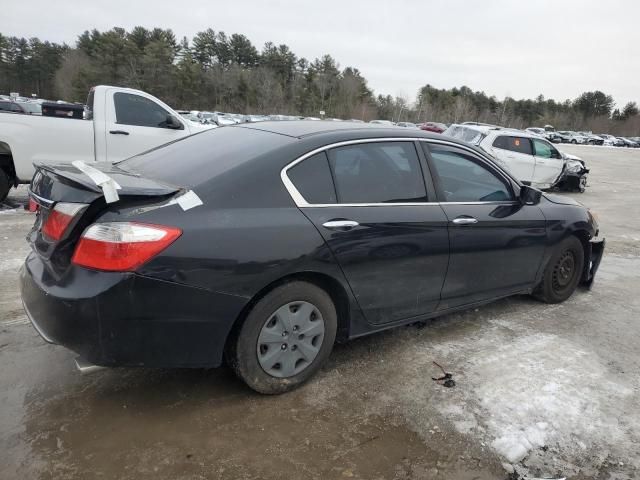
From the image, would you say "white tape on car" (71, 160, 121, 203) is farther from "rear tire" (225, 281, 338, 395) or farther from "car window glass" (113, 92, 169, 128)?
"car window glass" (113, 92, 169, 128)

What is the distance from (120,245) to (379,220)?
157 centimetres

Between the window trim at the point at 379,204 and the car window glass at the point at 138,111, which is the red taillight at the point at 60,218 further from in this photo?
the car window glass at the point at 138,111

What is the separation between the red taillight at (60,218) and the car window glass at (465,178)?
2.40 m

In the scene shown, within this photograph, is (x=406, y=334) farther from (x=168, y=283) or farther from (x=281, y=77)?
(x=281, y=77)

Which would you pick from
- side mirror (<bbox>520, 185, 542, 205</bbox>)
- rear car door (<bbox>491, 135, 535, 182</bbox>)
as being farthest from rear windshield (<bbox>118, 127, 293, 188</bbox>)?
rear car door (<bbox>491, 135, 535, 182</bbox>)

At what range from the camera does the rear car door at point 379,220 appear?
297 centimetres

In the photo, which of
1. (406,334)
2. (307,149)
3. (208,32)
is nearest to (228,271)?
(307,149)

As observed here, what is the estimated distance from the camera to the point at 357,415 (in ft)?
9.41

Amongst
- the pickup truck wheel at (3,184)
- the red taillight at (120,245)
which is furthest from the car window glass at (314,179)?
the pickup truck wheel at (3,184)

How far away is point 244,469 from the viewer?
2.40 m

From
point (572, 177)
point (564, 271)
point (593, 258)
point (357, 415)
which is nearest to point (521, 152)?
point (572, 177)

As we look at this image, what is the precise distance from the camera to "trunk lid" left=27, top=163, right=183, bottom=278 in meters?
2.46

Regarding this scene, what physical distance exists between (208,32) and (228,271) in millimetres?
85714

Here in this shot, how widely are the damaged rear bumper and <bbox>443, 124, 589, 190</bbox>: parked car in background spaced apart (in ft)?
24.6
